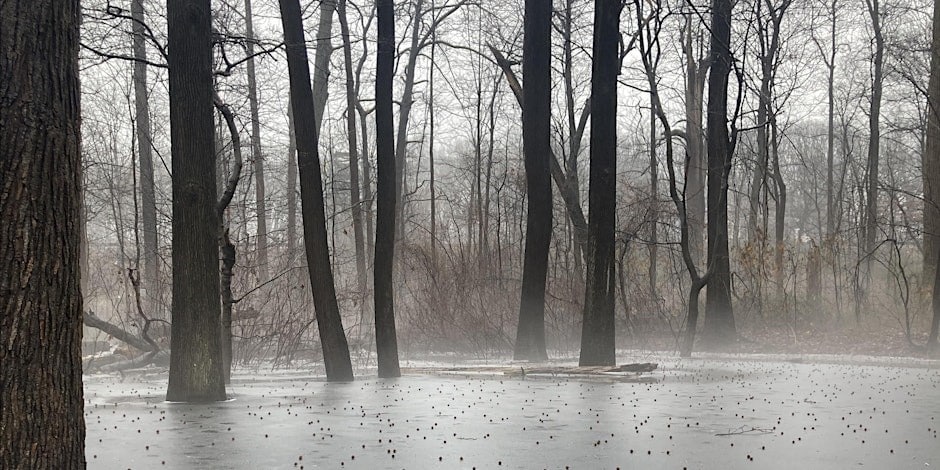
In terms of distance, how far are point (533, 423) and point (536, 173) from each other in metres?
8.68

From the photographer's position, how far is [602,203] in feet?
49.3

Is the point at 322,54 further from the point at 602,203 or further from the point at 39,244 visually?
the point at 39,244

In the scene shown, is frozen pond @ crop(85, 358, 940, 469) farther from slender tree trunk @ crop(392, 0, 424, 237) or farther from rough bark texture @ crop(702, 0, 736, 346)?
slender tree trunk @ crop(392, 0, 424, 237)

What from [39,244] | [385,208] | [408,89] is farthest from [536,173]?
[39,244]

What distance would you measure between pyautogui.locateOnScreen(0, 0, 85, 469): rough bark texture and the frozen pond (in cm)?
251

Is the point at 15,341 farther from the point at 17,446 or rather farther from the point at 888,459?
the point at 888,459

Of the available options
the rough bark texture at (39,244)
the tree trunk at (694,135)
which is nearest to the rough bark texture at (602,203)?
the tree trunk at (694,135)

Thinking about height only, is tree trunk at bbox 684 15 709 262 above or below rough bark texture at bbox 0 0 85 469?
above

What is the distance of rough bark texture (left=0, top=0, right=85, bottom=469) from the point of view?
4641 millimetres

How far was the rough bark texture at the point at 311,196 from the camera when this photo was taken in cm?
1400

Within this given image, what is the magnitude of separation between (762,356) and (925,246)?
14.4 feet

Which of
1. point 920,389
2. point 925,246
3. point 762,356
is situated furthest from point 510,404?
point 925,246

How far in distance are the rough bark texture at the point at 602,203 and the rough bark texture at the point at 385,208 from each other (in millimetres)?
2917

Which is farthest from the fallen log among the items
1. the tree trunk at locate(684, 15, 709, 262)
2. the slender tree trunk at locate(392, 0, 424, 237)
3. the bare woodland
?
the tree trunk at locate(684, 15, 709, 262)
